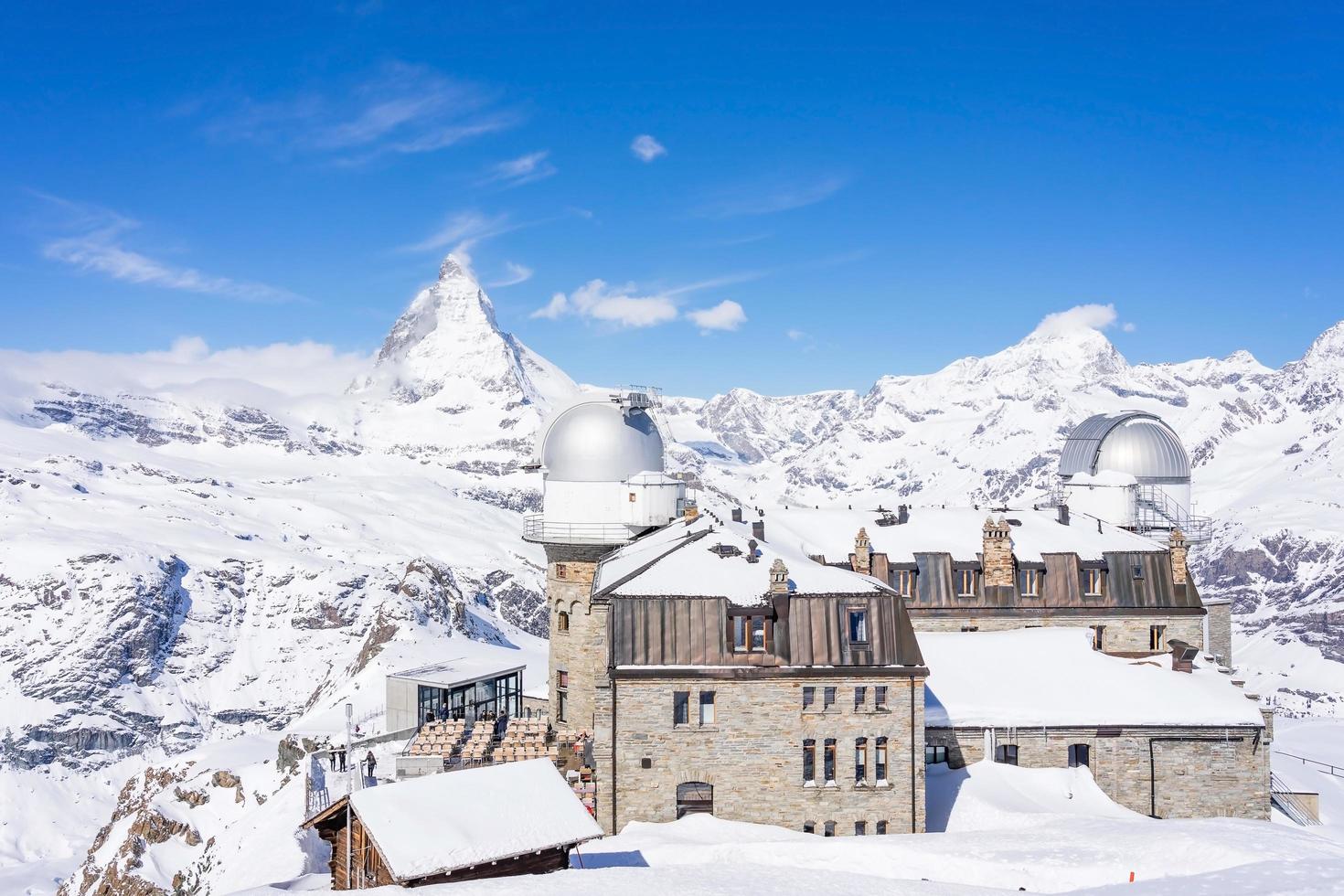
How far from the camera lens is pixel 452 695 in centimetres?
5459

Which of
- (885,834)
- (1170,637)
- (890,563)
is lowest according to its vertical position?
(885,834)

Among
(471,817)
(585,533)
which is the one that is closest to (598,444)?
(585,533)

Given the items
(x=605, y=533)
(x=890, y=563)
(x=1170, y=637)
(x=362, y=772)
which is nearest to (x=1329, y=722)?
(x=1170, y=637)

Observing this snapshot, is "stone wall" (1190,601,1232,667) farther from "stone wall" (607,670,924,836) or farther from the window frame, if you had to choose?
"stone wall" (607,670,924,836)

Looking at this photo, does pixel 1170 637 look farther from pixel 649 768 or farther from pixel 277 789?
pixel 277 789

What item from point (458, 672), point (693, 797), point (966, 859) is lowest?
point (966, 859)

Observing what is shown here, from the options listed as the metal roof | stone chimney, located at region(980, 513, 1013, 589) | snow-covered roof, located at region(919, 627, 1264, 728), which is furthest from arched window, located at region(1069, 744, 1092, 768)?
the metal roof

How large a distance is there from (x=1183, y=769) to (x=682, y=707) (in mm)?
22129

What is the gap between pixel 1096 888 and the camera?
91.7 feet

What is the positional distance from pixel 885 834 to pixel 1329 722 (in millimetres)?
122493

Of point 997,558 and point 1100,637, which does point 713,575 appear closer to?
point 997,558

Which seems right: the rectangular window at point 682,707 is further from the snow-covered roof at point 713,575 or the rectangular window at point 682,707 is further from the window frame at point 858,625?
the window frame at point 858,625

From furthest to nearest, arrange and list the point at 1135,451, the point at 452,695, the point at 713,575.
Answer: the point at 1135,451 < the point at 452,695 < the point at 713,575

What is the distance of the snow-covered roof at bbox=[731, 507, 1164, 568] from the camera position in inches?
2159
